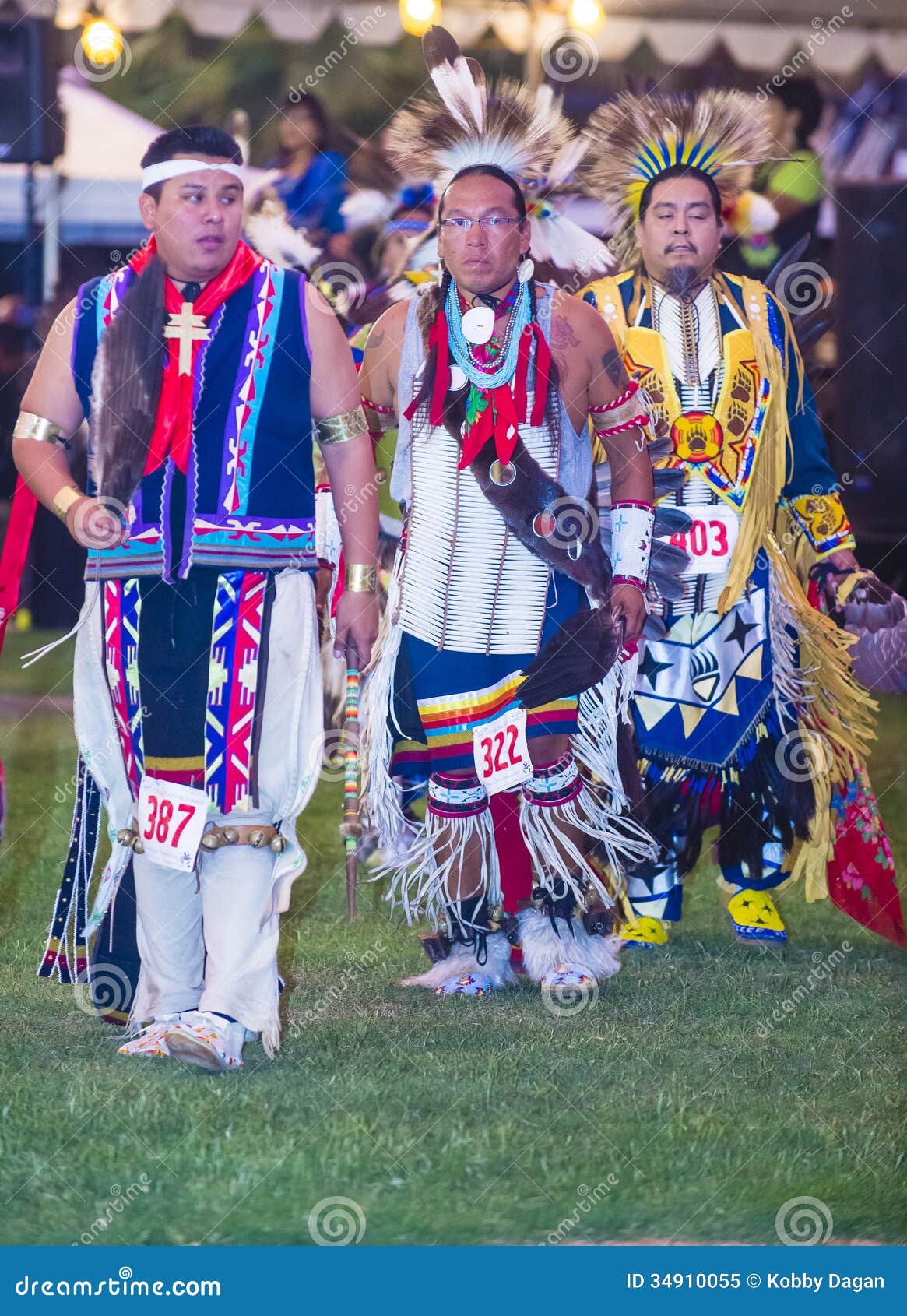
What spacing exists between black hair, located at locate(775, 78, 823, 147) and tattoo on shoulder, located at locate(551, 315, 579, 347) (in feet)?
15.7

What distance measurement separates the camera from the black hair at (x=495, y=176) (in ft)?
12.7

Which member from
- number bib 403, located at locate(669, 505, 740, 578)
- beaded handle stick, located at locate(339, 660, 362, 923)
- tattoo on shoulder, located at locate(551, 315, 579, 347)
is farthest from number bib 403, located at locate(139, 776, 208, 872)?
number bib 403, located at locate(669, 505, 740, 578)

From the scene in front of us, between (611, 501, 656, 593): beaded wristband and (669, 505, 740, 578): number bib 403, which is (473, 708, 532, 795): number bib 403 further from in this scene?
(669, 505, 740, 578): number bib 403

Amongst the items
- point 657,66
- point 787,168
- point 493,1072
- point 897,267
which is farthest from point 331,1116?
point 897,267

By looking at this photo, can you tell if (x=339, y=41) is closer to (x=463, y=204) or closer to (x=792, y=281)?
(x=792, y=281)

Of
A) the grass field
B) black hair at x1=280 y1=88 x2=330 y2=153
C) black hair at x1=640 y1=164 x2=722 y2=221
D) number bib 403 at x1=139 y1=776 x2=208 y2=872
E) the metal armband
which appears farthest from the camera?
black hair at x1=280 y1=88 x2=330 y2=153

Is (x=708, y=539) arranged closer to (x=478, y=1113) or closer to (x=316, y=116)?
(x=478, y=1113)

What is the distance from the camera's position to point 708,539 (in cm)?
435

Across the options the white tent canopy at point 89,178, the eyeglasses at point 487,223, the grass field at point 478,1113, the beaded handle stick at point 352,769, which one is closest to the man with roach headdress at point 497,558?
the eyeglasses at point 487,223

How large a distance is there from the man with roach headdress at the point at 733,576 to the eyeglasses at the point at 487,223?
0.42 meters

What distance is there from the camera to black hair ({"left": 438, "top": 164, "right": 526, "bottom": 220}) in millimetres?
3865

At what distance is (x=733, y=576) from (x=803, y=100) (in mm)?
4892

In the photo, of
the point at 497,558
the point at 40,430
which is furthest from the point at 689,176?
the point at 40,430

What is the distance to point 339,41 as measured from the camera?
27.9ft
